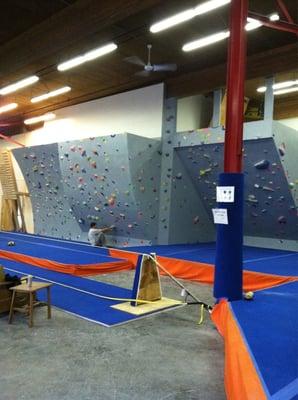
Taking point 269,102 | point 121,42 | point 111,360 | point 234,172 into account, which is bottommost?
point 111,360

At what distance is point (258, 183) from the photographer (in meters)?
8.76

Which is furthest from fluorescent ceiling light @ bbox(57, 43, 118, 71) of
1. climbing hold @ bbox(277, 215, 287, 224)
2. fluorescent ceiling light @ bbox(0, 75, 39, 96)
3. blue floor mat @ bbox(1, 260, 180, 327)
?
Answer: climbing hold @ bbox(277, 215, 287, 224)

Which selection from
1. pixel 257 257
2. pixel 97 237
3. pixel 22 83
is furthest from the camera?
pixel 97 237

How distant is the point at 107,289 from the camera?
5.93 m

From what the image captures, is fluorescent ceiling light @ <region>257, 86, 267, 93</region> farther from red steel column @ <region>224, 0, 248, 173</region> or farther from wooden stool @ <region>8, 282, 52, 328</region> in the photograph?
wooden stool @ <region>8, 282, 52, 328</region>

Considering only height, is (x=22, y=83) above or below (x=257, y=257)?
above

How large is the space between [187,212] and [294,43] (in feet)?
16.4

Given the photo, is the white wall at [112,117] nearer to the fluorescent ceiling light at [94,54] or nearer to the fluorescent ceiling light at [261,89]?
the fluorescent ceiling light at [261,89]

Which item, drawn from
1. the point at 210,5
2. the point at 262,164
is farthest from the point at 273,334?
the point at 262,164

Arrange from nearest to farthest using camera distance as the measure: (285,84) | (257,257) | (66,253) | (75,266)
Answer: (75,266)
(257,257)
(66,253)
(285,84)

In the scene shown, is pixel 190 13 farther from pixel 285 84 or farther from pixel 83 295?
pixel 285 84

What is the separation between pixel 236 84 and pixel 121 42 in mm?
4447

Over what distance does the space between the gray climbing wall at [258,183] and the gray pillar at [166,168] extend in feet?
1.22

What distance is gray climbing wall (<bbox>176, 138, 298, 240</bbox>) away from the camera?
27.0ft
